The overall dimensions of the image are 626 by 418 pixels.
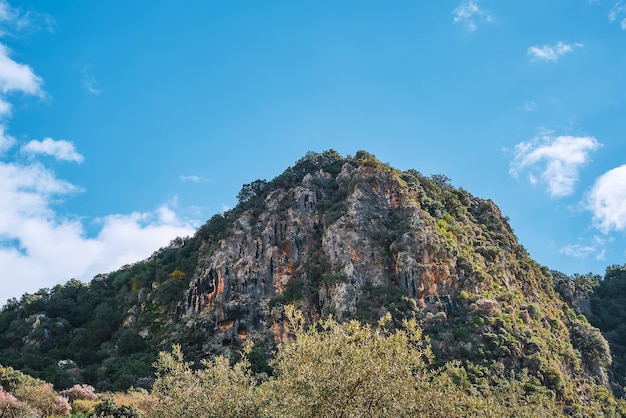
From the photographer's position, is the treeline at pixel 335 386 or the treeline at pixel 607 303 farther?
the treeline at pixel 607 303

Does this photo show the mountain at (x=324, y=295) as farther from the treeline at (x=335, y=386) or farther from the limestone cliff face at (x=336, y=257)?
the treeline at (x=335, y=386)

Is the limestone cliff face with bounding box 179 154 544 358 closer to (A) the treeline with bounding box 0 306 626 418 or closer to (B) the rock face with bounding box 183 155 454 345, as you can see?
(B) the rock face with bounding box 183 155 454 345

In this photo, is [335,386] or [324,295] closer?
[335,386]

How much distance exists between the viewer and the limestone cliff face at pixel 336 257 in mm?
65688

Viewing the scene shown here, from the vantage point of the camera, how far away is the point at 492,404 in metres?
18.6

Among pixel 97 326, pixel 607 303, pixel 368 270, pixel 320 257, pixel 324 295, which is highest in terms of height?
pixel 607 303

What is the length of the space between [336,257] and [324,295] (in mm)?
6196

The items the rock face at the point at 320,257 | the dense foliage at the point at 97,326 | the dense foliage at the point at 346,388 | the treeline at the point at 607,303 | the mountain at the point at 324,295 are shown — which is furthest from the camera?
the treeline at the point at 607,303

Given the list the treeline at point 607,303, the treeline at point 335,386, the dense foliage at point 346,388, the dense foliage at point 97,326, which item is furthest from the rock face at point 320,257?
the dense foliage at point 346,388

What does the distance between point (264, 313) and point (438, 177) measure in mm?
54766

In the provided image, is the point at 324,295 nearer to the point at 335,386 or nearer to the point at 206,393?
the point at 206,393

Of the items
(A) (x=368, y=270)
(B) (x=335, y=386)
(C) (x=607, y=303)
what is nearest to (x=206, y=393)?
(B) (x=335, y=386)

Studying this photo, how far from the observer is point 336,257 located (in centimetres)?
7112

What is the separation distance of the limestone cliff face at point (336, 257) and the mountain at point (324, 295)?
0.21 m
